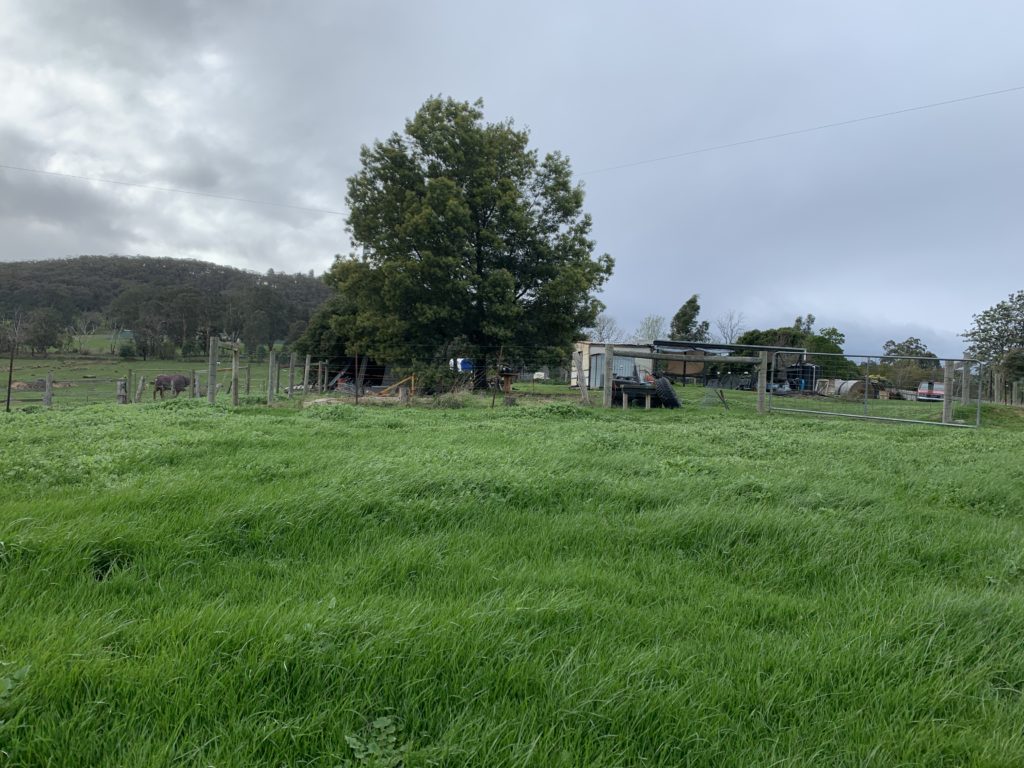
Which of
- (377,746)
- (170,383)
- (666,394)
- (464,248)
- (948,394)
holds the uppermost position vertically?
(464,248)

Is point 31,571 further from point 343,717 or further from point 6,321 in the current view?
point 6,321

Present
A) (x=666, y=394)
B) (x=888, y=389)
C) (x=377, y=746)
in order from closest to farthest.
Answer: (x=377, y=746), (x=666, y=394), (x=888, y=389)

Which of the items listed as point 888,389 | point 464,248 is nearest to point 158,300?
point 464,248

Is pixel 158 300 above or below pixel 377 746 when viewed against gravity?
above

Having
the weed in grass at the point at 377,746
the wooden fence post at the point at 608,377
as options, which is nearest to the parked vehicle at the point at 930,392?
the wooden fence post at the point at 608,377

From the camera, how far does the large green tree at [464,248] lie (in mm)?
20422

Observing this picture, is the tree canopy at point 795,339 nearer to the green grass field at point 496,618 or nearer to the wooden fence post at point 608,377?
the wooden fence post at point 608,377

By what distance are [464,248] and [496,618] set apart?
1974cm

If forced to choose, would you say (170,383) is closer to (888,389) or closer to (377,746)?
(377,746)

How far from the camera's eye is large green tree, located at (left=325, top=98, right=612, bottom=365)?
67.0 feet

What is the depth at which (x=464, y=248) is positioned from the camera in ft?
68.2

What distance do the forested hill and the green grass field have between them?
43.9 metres

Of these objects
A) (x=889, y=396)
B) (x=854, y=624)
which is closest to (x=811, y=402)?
(x=889, y=396)

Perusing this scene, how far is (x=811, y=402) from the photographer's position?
59.9 ft
